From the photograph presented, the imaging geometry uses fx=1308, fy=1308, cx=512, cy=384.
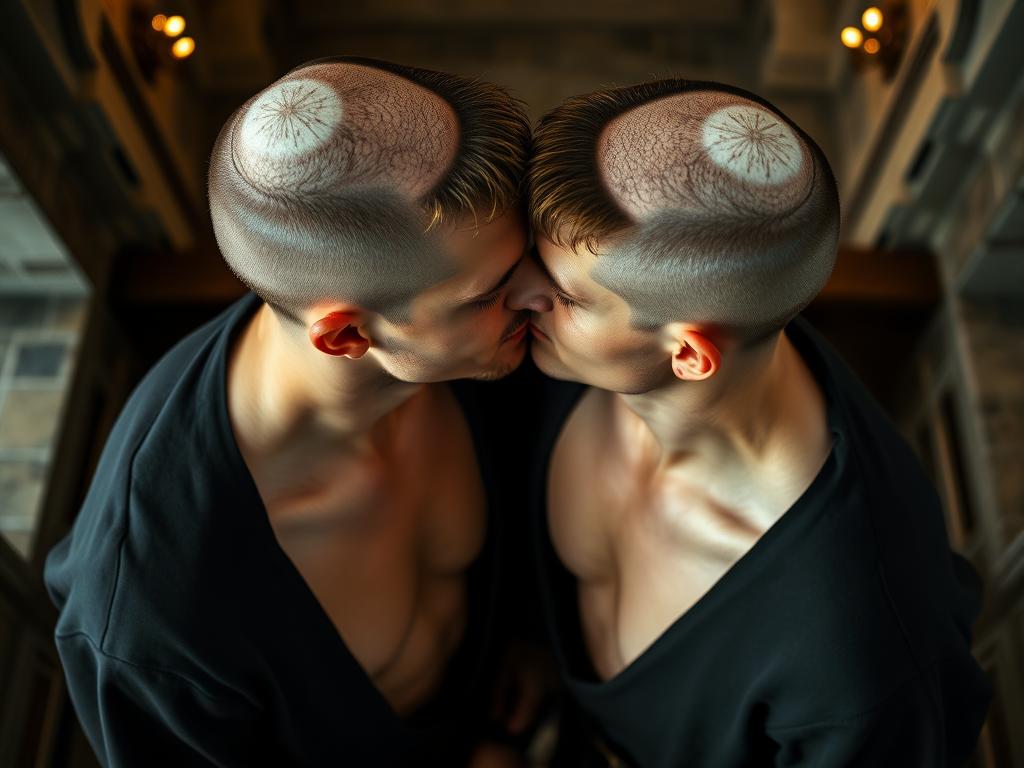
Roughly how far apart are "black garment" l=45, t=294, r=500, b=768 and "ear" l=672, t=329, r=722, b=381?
2.07 feet

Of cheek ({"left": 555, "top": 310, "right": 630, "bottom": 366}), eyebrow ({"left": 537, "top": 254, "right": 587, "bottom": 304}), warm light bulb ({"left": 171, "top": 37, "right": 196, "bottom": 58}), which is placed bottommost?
warm light bulb ({"left": 171, "top": 37, "right": 196, "bottom": 58})

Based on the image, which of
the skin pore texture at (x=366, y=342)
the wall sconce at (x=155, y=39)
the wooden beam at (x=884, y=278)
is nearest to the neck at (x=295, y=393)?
the skin pore texture at (x=366, y=342)

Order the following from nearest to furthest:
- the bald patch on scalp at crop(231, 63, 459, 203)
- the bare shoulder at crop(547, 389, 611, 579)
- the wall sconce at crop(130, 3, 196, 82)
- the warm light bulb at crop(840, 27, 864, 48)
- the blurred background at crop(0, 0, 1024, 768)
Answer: the bald patch on scalp at crop(231, 63, 459, 203), the bare shoulder at crop(547, 389, 611, 579), the blurred background at crop(0, 0, 1024, 768), the wall sconce at crop(130, 3, 196, 82), the warm light bulb at crop(840, 27, 864, 48)

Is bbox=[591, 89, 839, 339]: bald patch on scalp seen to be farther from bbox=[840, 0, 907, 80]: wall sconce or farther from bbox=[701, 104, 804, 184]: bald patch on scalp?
bbox=[840, 0, 907, 80]: wall sconce

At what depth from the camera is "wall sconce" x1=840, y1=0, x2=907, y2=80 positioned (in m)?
2.81

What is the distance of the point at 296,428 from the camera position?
73.5 inches

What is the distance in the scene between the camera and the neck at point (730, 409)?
69.1 inches

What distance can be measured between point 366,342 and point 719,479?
1.90 ft

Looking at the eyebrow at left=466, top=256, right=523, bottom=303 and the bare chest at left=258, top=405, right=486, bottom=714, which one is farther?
the bare chest at left=258, top=405, right=486, bottom=714

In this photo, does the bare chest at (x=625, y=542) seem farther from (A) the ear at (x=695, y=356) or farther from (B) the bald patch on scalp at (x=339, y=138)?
(B) the bald patch on scalp at (x=339, y=138)

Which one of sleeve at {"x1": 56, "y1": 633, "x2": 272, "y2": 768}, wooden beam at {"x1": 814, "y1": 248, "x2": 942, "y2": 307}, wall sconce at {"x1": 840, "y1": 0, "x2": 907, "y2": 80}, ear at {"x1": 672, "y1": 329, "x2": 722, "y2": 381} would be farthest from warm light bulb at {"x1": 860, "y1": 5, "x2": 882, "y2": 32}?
sleeve at {"x1": 56, "y1": 633, "x2": 272, "y2": 768}

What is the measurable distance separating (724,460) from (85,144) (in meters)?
1.55

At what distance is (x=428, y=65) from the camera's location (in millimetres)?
Answer: 3500

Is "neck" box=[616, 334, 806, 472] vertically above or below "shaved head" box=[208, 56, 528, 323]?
below
